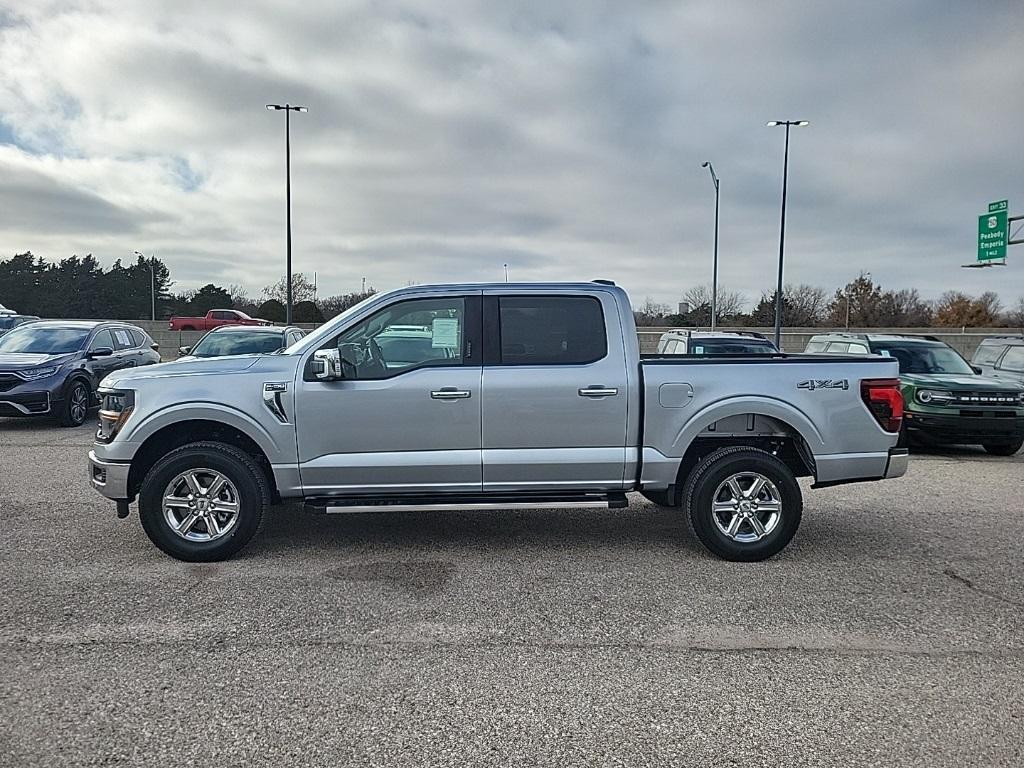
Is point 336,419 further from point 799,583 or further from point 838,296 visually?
point 838,296

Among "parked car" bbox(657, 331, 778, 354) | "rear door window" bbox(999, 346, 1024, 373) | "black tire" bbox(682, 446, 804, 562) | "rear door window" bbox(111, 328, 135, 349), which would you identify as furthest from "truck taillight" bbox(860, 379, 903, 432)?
"rear door window" bbox(111, 328, 135, 349)

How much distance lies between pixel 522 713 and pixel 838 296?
85.0m

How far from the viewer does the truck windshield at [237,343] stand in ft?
43.6

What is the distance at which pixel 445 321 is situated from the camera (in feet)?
18.5

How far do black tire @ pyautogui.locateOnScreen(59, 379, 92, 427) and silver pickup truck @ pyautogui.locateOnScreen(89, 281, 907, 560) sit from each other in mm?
8044

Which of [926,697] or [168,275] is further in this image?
[168,275]

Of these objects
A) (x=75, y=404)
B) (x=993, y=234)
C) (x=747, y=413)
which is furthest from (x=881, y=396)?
(x=993, y=234)

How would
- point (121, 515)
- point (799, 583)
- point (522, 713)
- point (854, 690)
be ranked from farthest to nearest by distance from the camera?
1. point (121, 515)
2. point (799, 583)
3. point (854, 690)
4. point (522, 713)

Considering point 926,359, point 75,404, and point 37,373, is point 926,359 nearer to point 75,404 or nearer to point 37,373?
point 75,404

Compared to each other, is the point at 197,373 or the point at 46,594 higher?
the point at 197,373

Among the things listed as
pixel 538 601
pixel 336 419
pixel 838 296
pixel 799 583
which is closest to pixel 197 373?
pixel 336 419

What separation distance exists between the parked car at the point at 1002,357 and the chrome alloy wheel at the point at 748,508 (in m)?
10.3

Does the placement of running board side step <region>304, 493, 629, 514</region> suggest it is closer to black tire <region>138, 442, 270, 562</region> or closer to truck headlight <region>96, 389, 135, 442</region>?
black tire <region>138, 442, 270, 562</region>

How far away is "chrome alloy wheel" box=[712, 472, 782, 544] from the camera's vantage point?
5.60 metres
